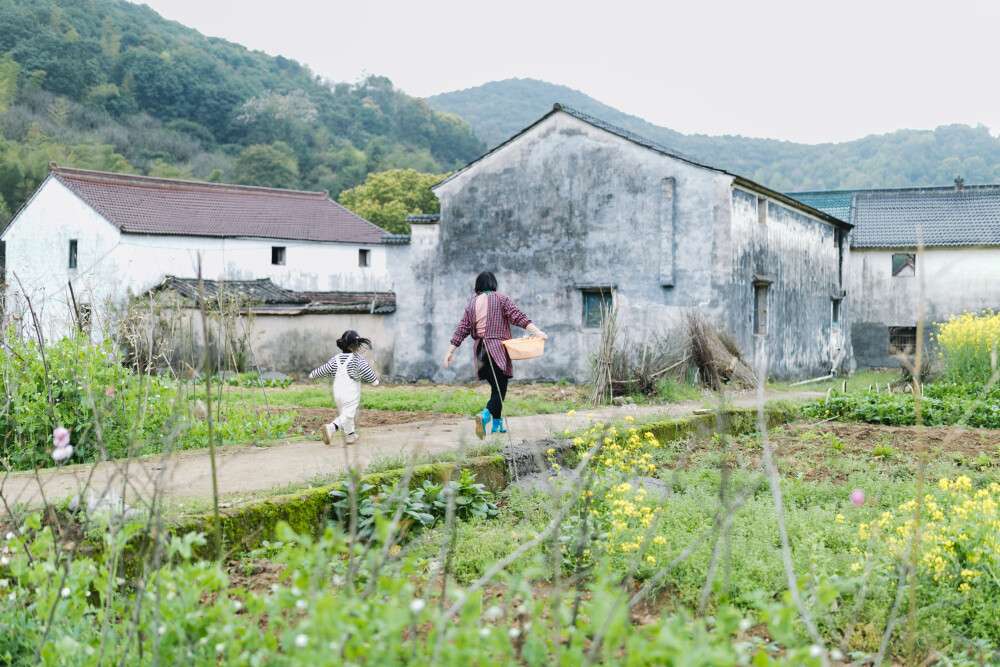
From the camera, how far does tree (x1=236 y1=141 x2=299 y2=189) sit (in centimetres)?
4616

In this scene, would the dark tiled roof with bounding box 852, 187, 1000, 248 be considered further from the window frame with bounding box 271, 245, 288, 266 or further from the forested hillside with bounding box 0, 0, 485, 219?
the forested hillside with bounding box 0, 0, 485, 219

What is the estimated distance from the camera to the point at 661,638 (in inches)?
68.2

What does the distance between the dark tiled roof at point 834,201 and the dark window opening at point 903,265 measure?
312 cm

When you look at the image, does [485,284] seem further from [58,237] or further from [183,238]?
[58,237]

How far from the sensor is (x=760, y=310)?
16453 mm

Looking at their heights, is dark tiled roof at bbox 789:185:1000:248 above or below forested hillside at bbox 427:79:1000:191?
below

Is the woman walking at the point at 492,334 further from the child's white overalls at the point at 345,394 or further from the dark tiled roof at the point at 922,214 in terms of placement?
the dark tiled roof at the point at 922,214

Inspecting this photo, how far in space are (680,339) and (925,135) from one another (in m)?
59.9

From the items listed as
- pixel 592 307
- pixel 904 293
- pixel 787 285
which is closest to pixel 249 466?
pixel 592 307

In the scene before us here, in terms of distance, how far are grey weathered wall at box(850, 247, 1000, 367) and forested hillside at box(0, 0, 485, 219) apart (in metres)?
33.2

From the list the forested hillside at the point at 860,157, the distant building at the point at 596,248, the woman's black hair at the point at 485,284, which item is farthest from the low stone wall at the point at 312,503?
the forested hillside at the point at 860,157

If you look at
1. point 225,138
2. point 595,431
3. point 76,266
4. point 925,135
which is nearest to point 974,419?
point 595,431

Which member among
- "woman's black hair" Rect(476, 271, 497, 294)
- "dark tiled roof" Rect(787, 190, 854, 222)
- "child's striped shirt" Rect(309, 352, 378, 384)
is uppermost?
"dark tiled roof" Rect(787, 190, 854, 222)

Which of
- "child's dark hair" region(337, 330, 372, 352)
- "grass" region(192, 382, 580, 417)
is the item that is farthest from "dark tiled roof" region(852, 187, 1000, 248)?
"child's dark hair" region(337, 330, 372, 352)
